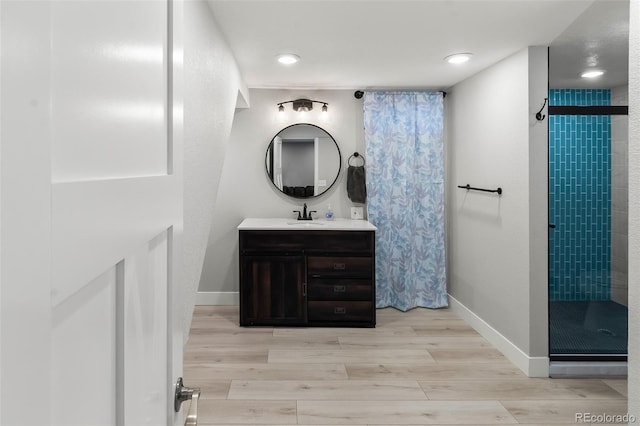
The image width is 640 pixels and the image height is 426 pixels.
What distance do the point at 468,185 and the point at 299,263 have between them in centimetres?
172

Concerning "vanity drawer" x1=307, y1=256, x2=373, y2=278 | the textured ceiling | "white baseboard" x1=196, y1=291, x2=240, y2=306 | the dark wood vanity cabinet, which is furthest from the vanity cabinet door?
the textured ceiling

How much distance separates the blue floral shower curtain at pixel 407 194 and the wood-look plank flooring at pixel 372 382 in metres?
0.67

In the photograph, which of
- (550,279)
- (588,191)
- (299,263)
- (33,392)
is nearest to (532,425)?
→ (550,279)

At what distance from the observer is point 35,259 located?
1.02 ft

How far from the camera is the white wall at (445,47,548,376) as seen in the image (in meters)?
3.08

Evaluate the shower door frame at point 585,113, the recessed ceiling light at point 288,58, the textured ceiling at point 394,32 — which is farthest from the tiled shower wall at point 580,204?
the recessed ceiling light at point 288,58

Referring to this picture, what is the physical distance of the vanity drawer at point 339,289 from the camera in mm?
4027

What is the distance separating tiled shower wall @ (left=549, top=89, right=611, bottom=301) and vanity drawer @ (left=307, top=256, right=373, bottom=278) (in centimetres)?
150

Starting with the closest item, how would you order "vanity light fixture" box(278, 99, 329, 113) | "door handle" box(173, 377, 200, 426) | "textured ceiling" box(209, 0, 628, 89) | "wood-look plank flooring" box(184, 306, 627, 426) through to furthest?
"door handle" box(173, 377, 200, 426), "textured ceiling" box(209, 0, 628, 89), "wood-look plank flooring" box(184, 306, 627, 426), "vanity light fixture" box(278, 99, 329, 113)

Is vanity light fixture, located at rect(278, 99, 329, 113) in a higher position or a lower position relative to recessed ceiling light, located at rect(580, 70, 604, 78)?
higher

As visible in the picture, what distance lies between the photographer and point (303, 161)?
15.3ft

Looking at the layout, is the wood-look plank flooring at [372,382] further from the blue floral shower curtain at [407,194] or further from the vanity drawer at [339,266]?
the blue floral shower curtain at [407,194]

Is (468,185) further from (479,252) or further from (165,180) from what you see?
(165,180)

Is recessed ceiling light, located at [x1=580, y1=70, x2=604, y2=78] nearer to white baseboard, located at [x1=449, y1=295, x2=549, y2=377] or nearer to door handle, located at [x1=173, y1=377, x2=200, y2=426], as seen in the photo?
white baseboard, located at [x1=449, y1=295, x2=549, y2=377]
